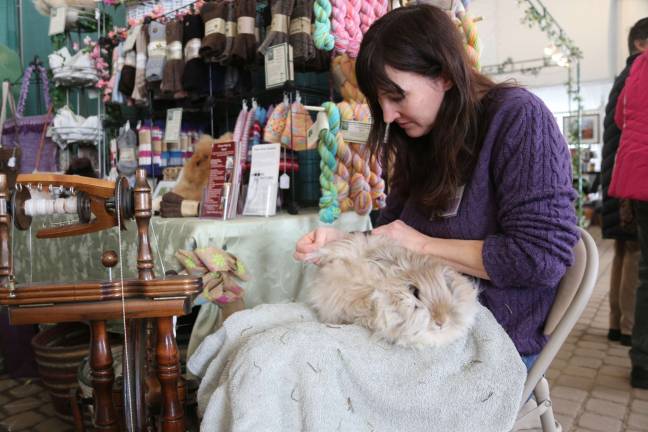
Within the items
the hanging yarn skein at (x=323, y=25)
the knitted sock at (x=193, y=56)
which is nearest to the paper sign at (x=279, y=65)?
the hanging yarn skein at (x=323, y=25)

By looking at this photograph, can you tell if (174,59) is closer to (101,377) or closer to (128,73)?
(128,73)

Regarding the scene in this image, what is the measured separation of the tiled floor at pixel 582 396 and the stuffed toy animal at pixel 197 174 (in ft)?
3.50

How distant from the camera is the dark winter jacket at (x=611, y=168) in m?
2.61

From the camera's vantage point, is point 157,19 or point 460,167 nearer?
point 460,167

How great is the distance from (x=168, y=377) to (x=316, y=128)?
140 centimetres

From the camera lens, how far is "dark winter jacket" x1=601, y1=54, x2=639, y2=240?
2605mm

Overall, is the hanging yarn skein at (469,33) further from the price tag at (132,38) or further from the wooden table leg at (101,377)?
the price tag at (132,38)

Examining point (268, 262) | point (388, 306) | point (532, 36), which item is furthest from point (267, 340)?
point (532, 36)

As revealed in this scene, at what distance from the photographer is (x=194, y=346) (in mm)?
1584

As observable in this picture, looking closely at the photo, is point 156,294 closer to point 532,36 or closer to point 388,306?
point 388,306

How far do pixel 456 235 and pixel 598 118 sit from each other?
9546 mm

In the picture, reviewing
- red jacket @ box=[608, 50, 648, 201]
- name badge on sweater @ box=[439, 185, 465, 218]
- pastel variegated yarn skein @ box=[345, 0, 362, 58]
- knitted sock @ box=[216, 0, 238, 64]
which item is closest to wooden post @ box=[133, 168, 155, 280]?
name badge on sweater @ box=[439, 185, 465, 218]

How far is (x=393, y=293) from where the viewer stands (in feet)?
2.85

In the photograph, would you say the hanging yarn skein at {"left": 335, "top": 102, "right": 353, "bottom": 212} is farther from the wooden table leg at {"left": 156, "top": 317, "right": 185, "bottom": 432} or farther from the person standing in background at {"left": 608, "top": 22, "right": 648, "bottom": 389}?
the wooden table leg at {"left": 156, "top": 317, "right": 185, "bottom": 432}
